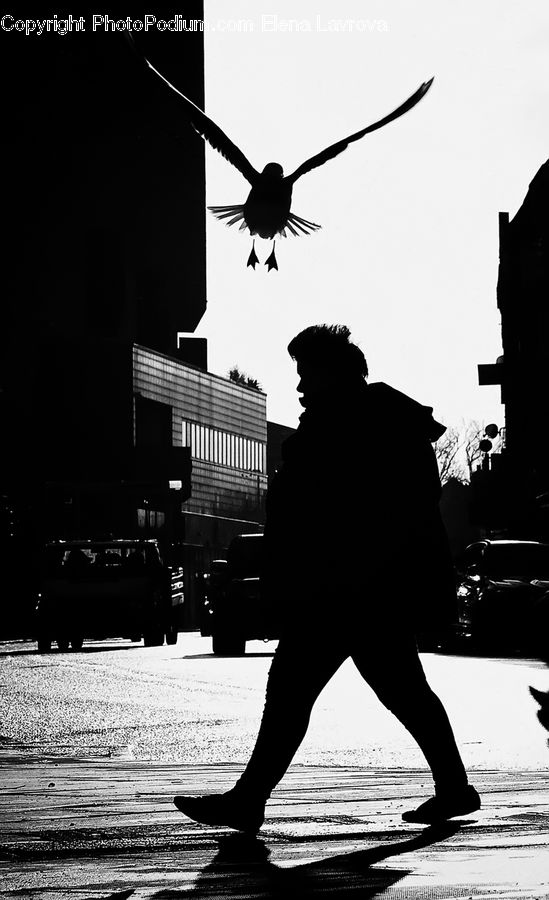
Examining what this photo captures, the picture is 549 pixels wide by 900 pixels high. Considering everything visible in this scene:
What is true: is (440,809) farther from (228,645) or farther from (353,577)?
(228,645)

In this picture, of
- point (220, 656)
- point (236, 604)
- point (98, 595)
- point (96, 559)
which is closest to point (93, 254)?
point (96, 559)

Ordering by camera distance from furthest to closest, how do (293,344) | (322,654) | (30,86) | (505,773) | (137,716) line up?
(30,86)
(137,716)
(505,773)
(293,344)
(322,654)

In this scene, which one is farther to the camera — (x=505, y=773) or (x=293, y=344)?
(x=505, y=773)

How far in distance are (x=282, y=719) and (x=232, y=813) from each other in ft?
1.22

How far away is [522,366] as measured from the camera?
231ft

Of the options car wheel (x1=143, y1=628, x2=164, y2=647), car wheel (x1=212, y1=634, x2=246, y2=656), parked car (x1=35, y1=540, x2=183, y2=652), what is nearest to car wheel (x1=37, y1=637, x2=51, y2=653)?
parked car (x1=35, y1=540, x2=183, y2=652)

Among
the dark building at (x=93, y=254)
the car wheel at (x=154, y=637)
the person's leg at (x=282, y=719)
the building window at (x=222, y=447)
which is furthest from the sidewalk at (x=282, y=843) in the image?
the building window at (x=222, y=447)

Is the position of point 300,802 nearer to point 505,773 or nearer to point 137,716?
point 505,773

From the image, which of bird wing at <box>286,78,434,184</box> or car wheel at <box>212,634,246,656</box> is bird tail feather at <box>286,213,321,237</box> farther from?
car wheel at <box>212,634,246,656</box>

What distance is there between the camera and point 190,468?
3794 inches

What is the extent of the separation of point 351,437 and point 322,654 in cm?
80

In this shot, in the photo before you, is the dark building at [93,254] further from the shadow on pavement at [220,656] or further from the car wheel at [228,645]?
the car wheel at [228,645]

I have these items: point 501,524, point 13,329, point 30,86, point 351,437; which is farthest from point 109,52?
point 351,437

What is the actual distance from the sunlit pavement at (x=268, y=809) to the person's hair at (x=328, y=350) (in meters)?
1.71
